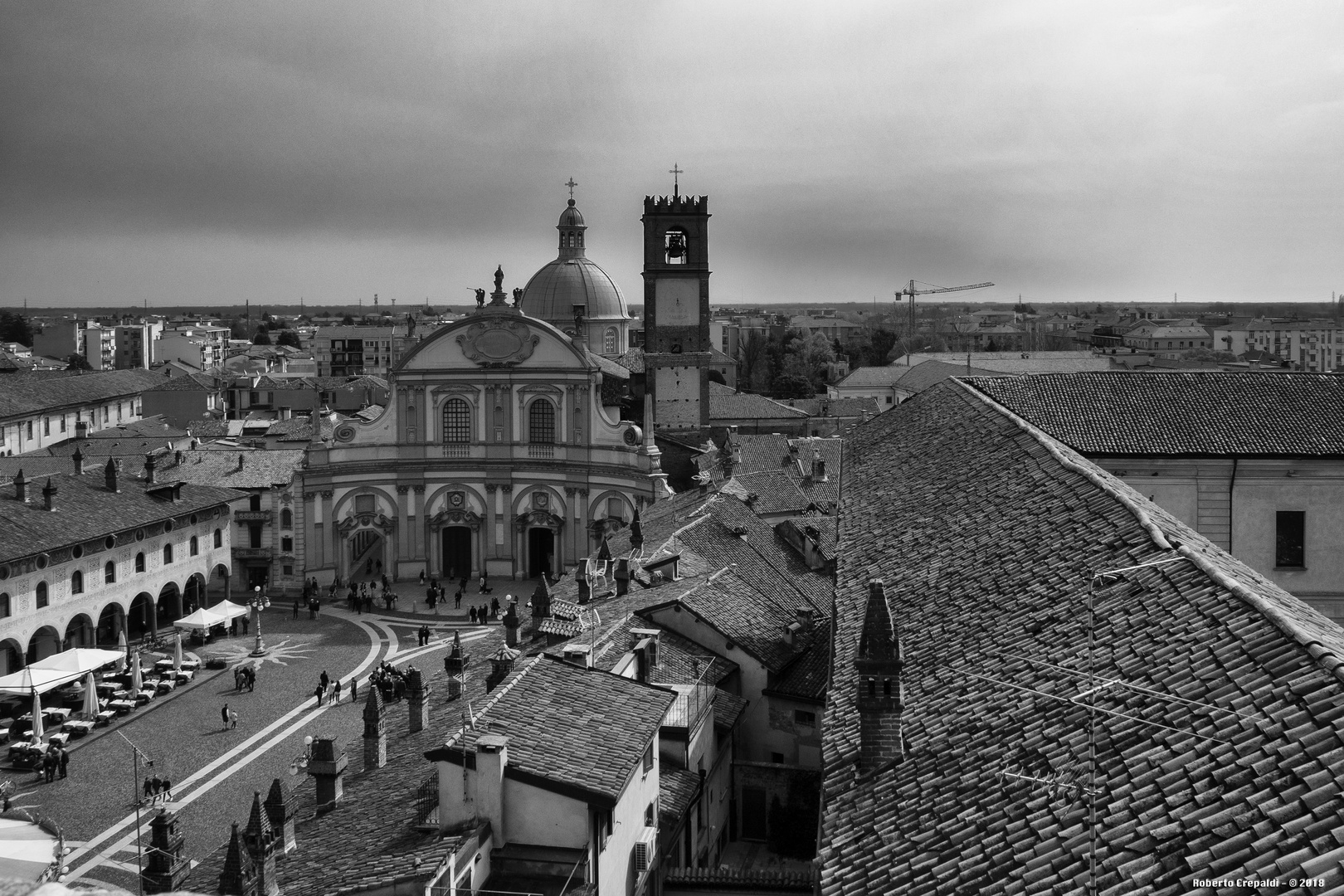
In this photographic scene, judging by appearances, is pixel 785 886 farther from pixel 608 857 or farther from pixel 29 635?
pixel 29 635

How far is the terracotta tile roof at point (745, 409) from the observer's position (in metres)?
95.1

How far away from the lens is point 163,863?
16812 mm

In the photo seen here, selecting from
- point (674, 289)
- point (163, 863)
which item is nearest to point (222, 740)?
point (163, 863)

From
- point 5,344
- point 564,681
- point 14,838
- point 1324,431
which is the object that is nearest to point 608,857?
point 564,681

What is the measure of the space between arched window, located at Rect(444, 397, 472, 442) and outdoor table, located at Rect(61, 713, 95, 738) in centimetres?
2383

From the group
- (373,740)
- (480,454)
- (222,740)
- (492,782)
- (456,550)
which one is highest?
(480,454)

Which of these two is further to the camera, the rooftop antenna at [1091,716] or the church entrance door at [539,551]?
the church entrance door at [539,551]

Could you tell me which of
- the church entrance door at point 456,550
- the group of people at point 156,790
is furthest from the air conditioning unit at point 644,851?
the church entrance door at point 456,550

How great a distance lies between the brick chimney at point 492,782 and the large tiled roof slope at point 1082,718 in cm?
343

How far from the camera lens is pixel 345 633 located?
49.2 metres

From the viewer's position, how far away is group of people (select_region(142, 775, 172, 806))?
30.6 metres

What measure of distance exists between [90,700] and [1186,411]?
27.7m

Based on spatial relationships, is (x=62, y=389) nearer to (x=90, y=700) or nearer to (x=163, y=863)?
(x=90, y=700)

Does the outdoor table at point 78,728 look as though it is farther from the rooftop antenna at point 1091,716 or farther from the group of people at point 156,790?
the rooftop antenna at point 1091,716
